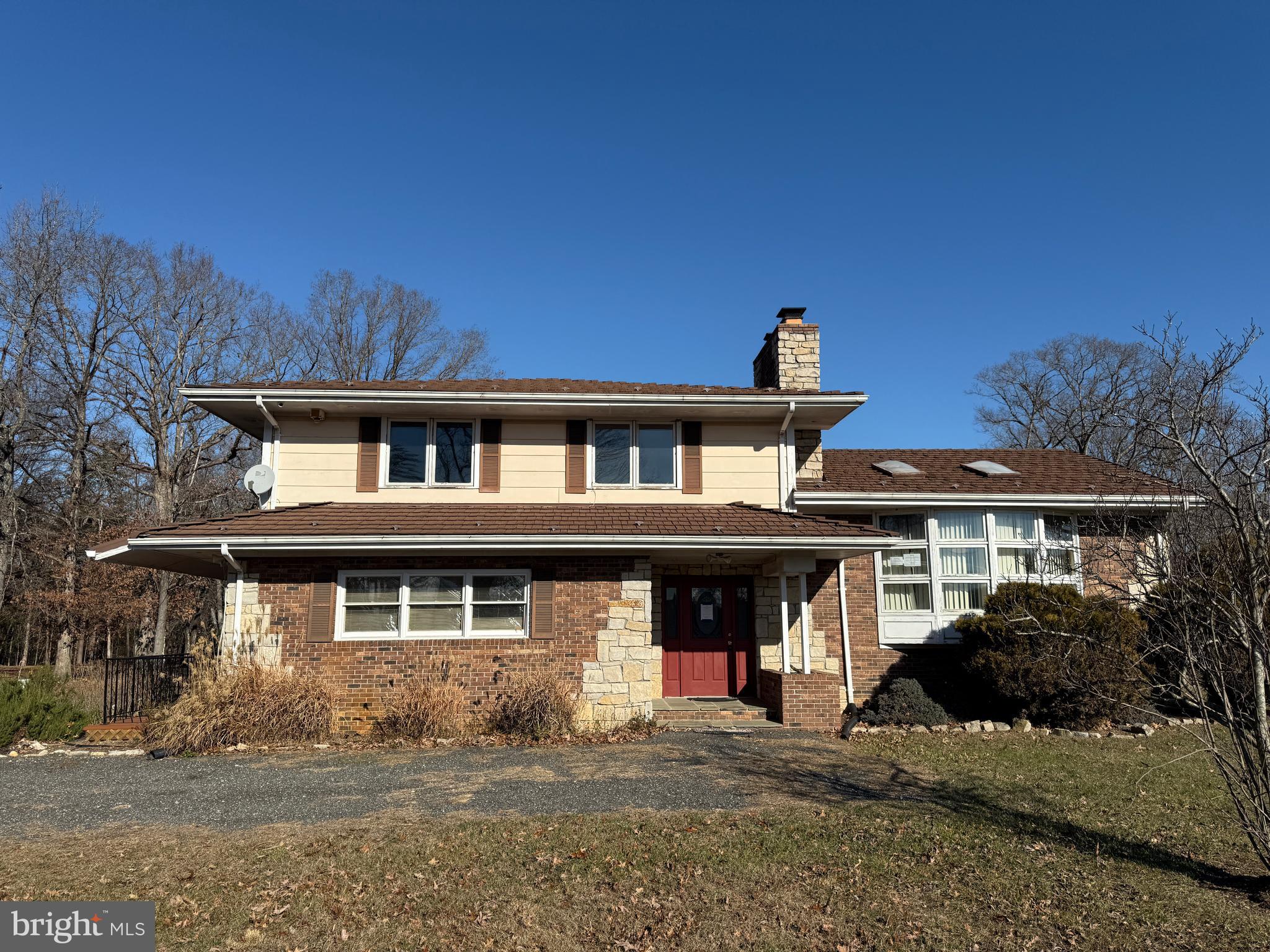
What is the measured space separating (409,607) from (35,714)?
5.06 meters

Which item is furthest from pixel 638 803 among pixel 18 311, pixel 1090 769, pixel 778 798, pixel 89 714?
pixel 18 311

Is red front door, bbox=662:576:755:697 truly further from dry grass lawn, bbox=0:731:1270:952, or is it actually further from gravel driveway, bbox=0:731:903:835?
dry grass lawn, bbox=0:731:1270:952

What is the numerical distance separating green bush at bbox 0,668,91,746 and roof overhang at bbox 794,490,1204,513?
10986 mm

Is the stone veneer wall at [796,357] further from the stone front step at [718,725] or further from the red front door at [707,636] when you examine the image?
the stone front step at [718,725]

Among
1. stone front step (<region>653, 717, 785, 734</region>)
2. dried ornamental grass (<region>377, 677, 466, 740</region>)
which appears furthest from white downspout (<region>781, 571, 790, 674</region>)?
dried ornamental grass (<region>377, 677, 466, 740</region>)

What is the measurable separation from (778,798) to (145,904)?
5139mm

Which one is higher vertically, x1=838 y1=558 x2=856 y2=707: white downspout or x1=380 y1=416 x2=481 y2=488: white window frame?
x1=380 y1=416 x2=481 y2=488: white window frame

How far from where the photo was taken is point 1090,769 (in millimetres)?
9023

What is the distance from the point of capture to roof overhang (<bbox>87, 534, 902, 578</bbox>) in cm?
1034

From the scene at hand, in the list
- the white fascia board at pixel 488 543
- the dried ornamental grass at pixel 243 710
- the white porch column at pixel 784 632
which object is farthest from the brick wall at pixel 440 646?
the white porch column at pixel 784 632

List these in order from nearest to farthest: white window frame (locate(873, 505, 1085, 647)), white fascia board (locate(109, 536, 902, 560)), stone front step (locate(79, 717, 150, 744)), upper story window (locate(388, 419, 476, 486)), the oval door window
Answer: white fascia board (locate(109, 536, 902, 560)), stone front step (locate(79, 717, 150, 744)), upper story window (locate(388, 419, 476, 486)), white window frame (locate(873, 505, 1085, 647)), the oval door window

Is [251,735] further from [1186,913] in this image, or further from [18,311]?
[18,311]

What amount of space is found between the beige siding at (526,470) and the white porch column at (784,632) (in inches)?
65.2

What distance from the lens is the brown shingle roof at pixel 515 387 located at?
12.3 metres
